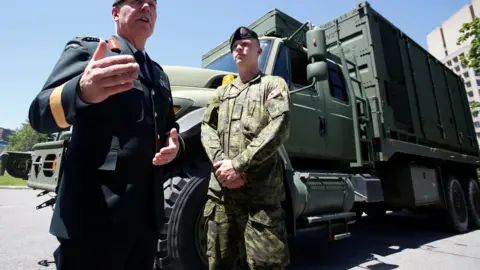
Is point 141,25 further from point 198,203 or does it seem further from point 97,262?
point 198,203

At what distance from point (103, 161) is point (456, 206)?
688 centimetres

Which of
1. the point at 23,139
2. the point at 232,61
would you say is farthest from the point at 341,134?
the point at 23,139

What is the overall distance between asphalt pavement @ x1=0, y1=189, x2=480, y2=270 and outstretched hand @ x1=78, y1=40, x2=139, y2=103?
3124mm

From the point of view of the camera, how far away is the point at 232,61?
3621 millimetres

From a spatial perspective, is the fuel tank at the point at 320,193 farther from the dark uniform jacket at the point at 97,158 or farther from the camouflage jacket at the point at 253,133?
the dark uniform jacket at the point at 97,158

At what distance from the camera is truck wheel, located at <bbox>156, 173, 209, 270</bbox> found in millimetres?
2041

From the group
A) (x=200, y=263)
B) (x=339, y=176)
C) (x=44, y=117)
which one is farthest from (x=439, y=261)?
(x=44, y=117)

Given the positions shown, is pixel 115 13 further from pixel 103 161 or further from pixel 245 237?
pixel 245 237

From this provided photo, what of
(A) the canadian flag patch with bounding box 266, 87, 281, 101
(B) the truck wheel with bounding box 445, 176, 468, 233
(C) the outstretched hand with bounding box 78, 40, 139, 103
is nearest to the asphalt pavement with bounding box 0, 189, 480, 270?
(B) the truck wheel with bounding box 445, 176, 468, 233

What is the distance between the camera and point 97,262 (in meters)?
0.93

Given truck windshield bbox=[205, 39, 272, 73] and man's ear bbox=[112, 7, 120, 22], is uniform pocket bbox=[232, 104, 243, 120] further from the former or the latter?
truck windshield bbox=[205, 39, 272, 73]

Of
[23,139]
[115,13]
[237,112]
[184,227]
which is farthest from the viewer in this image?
[23,139]

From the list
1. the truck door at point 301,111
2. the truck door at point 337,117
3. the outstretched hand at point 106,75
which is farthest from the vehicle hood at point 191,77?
the outstretched hand at point 106,75

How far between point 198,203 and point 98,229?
1331 millimetres
